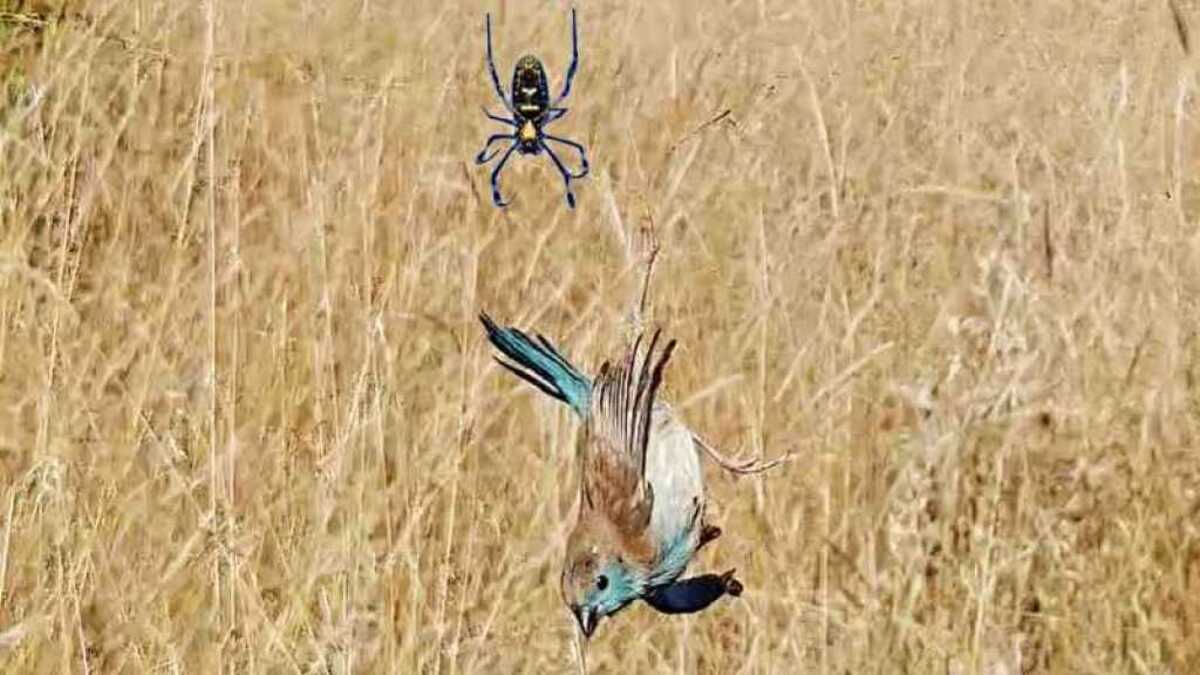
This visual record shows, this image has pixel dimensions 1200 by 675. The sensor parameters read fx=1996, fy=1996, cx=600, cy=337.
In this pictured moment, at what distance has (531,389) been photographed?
1.71m

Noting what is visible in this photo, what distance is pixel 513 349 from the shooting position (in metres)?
1.60

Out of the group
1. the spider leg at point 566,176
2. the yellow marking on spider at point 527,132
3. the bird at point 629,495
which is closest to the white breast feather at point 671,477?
the bird at point 629,495

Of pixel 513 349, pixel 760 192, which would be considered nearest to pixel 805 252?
pixel 760 192

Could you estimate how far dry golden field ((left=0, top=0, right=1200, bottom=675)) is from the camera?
1633 mm

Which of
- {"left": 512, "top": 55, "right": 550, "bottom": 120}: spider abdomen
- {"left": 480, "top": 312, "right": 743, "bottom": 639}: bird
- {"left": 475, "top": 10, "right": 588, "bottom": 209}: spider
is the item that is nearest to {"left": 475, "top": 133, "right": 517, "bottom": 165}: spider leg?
{"left": 475, "top": 10, "right": 588, "bottom": 209}: spider

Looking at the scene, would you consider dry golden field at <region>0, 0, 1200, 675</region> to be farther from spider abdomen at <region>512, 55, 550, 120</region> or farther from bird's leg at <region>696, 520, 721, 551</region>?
spider abdomen at <region>512, 55, 550, 120</region>

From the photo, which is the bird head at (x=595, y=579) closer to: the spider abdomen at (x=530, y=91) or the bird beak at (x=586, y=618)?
the bird beak at (x=586, y=618)

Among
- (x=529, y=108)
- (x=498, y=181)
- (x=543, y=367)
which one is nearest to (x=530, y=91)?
(x=529, y=108)

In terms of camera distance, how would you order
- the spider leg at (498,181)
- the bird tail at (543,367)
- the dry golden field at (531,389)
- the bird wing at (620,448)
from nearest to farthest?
the bird wing at (620,448) → the bird tail at (543,367) → the dry golden field at (531,389) → the spider leg at (498,181)

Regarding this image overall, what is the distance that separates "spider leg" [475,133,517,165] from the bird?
0.74 feet

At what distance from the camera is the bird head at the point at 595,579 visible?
4.53 ft

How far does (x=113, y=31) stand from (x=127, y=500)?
724 mm

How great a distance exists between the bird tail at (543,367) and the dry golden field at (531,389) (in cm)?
4

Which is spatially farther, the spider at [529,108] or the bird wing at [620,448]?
the spider at [529,108]
